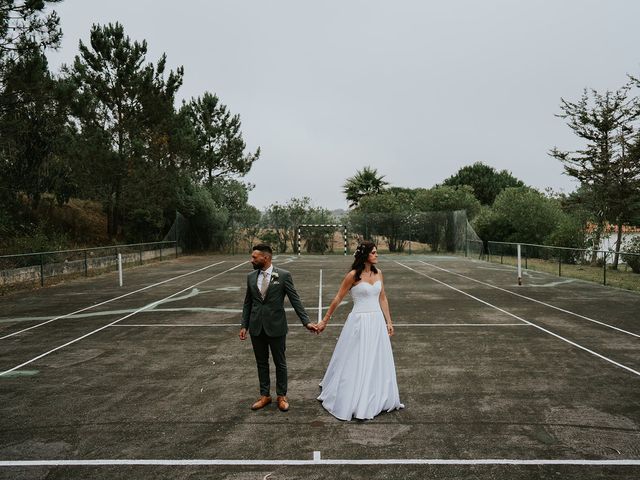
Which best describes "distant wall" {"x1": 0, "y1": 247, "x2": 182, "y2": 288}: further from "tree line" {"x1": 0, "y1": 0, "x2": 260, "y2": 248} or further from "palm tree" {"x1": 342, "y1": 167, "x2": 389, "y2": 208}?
"palm tree" {"x1": 342, "y1": 167, "x2": 389, "y2": 208}

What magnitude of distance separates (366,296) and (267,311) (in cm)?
117

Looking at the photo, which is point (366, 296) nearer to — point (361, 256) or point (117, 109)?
point (361, 256)

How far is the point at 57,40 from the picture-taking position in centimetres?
1802

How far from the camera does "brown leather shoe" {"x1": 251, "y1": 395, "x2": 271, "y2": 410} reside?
6004 millimetres

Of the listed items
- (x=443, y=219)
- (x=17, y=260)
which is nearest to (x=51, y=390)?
(x=17, y=260)

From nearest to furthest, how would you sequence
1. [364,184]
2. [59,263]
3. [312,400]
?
[312,400], [59,263], [364,184]

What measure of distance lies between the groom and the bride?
485 millimetres

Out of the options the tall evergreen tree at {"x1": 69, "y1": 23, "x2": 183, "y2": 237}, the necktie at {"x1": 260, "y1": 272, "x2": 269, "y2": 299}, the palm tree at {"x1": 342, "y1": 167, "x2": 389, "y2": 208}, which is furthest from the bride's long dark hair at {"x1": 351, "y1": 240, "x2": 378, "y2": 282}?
the palm tree at {"x1": 342, "y1": 167, "x2": 389, "y2": 208}

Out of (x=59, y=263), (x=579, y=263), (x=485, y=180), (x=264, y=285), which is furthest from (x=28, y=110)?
(x=485, y=180)

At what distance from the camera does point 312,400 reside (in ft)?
20.9

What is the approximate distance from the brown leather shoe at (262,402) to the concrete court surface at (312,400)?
3.4 inches

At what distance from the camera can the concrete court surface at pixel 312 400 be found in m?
4.63

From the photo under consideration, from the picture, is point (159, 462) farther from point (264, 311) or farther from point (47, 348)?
point (47, 348)

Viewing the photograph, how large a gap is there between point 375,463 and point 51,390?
4.84 m
